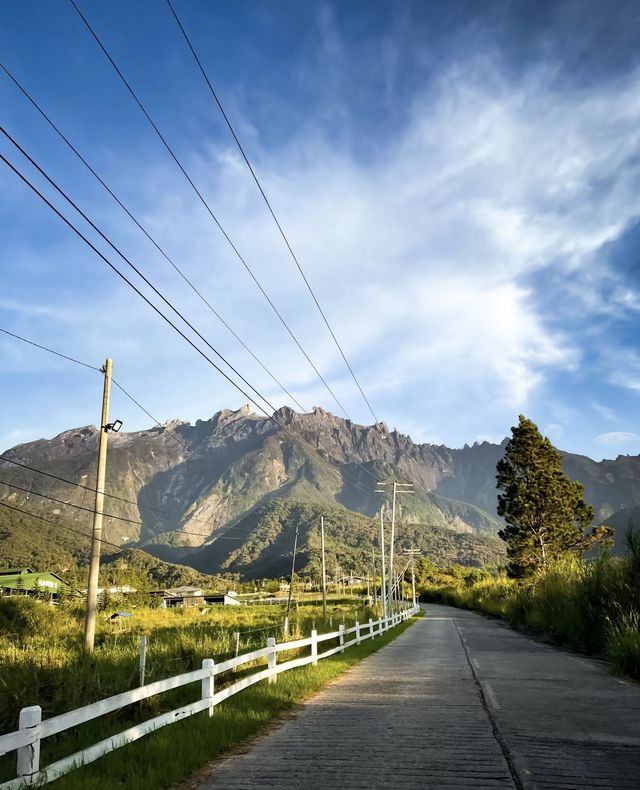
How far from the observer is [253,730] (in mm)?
8352

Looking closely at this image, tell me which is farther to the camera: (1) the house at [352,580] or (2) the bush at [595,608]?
(1) the house at [352,580]

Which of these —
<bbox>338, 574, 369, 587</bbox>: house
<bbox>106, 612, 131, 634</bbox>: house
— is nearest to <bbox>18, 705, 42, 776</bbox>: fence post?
<bbox>106, 612, 131, 634</bbox>: house

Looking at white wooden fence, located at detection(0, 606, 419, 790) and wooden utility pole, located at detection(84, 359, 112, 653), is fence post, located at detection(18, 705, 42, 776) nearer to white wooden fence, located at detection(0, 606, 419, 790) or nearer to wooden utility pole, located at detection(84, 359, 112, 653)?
white wooden fence, located at detection(0, 606, 419, 790)

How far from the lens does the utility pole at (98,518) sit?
70.2 ft

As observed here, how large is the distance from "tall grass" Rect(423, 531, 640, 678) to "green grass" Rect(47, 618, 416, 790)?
7.80m

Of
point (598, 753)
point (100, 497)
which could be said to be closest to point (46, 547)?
point (100, 497)

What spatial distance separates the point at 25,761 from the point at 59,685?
534 cm

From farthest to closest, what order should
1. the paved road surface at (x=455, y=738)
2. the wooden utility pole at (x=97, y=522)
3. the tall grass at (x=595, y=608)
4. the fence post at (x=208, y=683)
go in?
the wooden utility pole at (x=97, y=522)
the tall grass at (x=595, y=608)
the fence post at (x=208, y=683)
the paved road surface at (x=455, y=738)

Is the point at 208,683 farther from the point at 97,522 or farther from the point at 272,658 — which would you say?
the point at 97,522

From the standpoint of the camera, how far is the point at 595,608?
65.8 ft

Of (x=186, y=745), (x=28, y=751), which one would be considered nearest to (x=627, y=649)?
(x=186, y=745)

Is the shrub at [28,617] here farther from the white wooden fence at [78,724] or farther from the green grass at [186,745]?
the white wooden fence at [78,724]

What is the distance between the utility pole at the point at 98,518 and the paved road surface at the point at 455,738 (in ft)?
39.1

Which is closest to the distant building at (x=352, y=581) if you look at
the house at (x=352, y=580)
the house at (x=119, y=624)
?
the house at (x=352, y=580)
